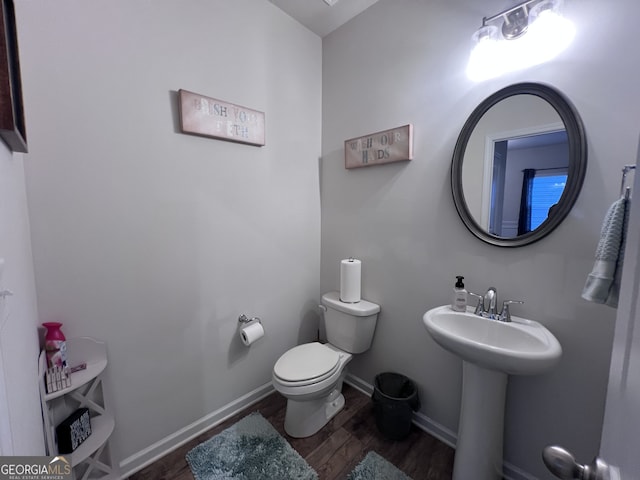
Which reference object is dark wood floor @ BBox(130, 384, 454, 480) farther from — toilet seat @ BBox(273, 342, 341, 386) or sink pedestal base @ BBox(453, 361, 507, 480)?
toilet seat @ BBox(273, 342, 341, 386)

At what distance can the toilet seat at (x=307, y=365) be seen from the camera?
139 centimetres

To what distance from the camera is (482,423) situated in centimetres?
114

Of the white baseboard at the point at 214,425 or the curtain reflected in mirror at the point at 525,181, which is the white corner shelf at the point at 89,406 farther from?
the curtain reflected in mirror at the point at 525,181

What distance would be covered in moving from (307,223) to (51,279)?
1425 mm

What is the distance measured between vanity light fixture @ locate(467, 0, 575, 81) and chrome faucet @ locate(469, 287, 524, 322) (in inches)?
41.2

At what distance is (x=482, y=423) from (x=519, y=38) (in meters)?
1.72

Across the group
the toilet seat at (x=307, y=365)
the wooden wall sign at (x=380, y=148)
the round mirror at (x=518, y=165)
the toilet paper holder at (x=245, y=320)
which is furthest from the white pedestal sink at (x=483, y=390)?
the toilet paper holder at (x=245, y=320)

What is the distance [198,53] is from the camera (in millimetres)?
1368

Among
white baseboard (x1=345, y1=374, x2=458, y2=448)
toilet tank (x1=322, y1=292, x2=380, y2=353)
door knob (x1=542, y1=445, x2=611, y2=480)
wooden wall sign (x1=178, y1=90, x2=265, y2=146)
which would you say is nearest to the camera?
door knob (x1=542, y1=445, x2=611, y2=480)

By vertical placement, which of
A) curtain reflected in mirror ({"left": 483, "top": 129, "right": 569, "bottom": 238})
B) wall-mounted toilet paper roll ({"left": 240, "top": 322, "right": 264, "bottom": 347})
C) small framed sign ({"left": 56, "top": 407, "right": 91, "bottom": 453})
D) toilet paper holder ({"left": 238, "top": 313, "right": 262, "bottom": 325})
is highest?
curtain reflected in mirror ({"left": 483, "top": 129, "right": 569, "bottom": 238})

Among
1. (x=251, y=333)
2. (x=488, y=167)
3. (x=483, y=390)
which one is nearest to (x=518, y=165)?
(x=488, y=167)

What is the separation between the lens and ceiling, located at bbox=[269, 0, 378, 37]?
161 cm

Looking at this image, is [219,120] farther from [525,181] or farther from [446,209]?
[525,181]

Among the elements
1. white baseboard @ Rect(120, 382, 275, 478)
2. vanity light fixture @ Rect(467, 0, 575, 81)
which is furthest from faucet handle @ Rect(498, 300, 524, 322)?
white baseboard @ Rect(120, 382, 275, 478)
